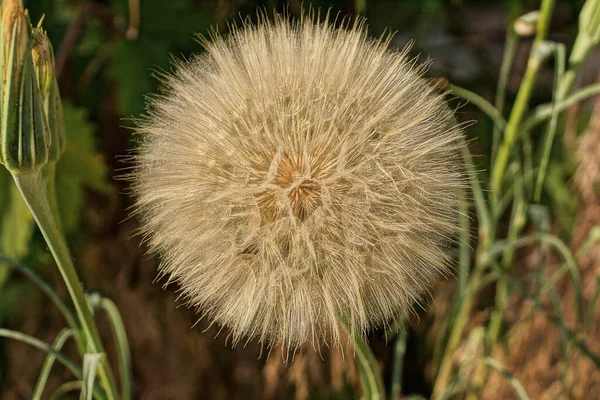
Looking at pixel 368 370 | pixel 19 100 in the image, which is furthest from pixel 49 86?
pixel 368 370

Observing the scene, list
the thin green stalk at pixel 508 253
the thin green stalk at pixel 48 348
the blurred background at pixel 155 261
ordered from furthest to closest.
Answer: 1. the blurred background at pixel 155 261
2. the thin green stalk at pixel 508 253
3. the thin green stalk at pixel 48 348

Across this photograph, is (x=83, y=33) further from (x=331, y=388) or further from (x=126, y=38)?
(x=331, y=388)

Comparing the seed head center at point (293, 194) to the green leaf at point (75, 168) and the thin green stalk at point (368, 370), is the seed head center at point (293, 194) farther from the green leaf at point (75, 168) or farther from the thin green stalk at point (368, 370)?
the green leaf at point (75, 168)

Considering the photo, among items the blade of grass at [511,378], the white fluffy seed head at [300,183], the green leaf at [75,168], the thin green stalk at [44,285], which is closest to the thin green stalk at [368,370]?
the white fluffy seed head at [300,183]

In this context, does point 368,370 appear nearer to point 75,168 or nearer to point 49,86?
point 49,86

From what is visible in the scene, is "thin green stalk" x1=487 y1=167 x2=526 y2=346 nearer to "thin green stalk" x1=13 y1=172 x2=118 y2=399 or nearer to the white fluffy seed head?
the white fluffy seed head
